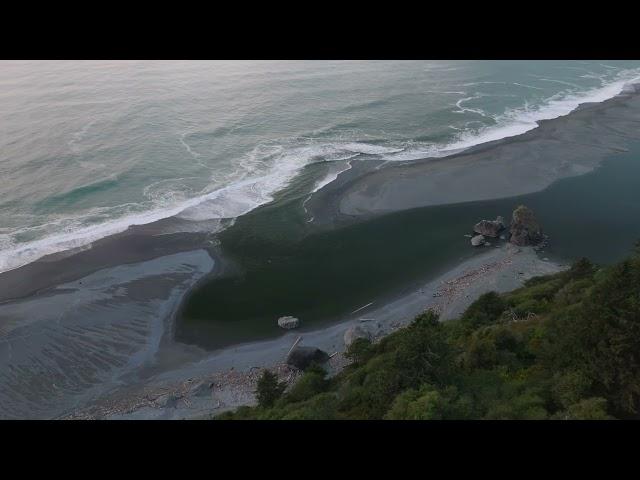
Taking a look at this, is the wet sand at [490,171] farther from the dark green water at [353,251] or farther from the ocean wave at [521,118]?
the dark green water at [353,251]

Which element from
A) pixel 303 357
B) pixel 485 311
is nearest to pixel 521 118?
pixel 485 311

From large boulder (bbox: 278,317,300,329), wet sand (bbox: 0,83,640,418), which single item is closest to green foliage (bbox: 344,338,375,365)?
wet sand (bbox: 0,83,640,418)

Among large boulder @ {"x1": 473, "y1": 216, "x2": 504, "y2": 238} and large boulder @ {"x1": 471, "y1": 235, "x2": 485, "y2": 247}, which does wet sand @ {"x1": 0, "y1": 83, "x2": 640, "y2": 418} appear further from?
large boulder @ {"x1": 473, "y1": 216, "x2": 504, "y2": 238}

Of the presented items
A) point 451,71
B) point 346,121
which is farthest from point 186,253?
point 451,71

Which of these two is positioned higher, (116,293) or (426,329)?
(426,329)

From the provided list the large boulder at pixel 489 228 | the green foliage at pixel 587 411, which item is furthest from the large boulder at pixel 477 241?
the green foliage at pixel 587 411

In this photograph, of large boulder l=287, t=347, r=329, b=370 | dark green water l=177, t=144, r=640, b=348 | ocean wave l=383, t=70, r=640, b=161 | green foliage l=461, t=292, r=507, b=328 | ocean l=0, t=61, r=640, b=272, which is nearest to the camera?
green foliage l=461, t=292, r=507, b=328

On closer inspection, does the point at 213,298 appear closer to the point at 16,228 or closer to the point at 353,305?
the point at 353,305
